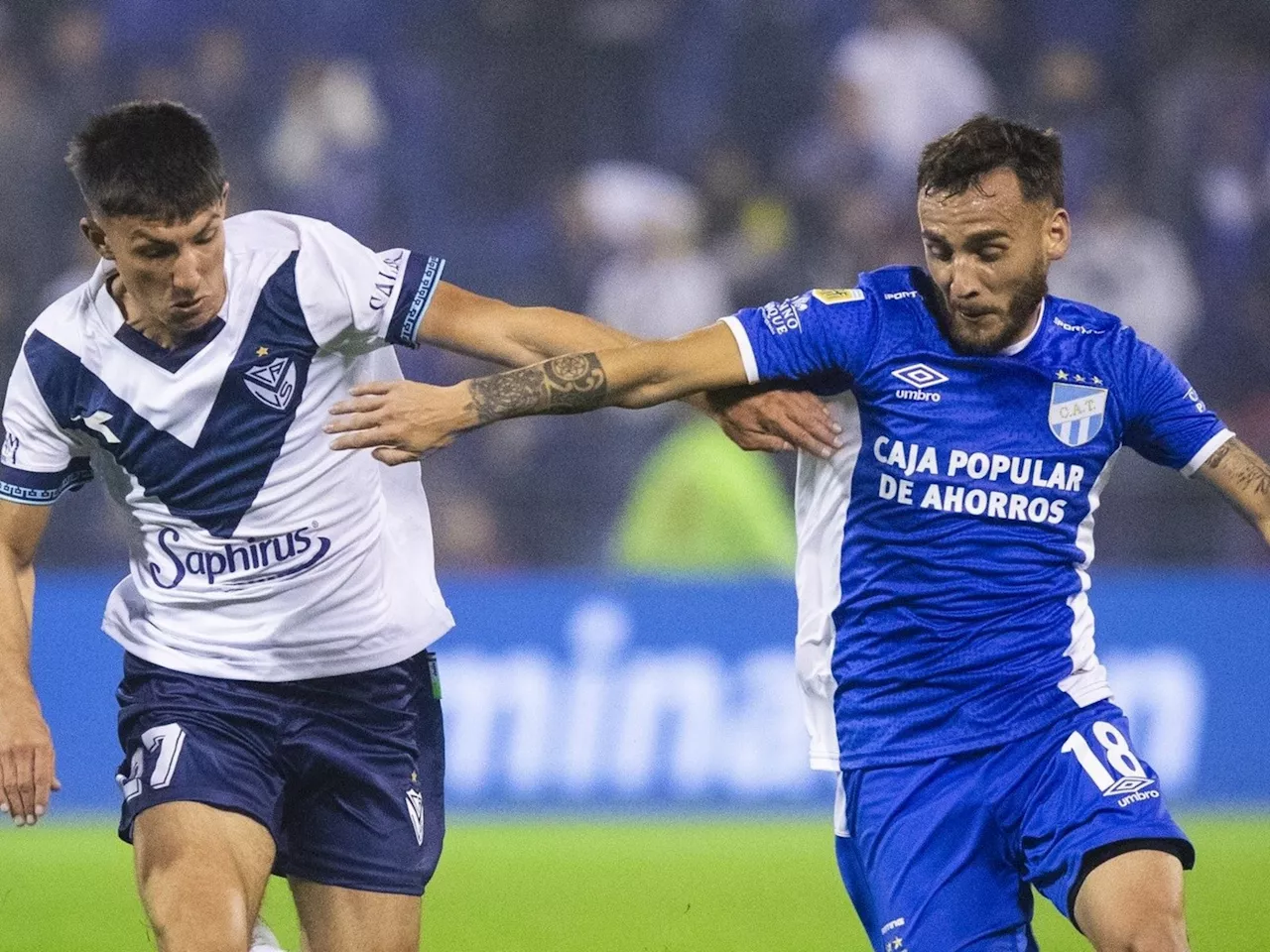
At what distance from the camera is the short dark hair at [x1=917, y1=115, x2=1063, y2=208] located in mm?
4168

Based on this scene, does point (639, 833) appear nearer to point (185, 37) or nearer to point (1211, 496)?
point (1211, 496)

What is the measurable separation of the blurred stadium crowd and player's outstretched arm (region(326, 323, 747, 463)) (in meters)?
6.54

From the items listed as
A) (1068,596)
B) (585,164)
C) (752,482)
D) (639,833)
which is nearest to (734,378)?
(1068,596)

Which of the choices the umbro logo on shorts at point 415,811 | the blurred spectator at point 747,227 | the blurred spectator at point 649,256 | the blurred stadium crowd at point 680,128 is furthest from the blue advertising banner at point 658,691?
the umbro logo on shorts at point 415,811

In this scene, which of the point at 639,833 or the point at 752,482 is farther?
the point at 752,482

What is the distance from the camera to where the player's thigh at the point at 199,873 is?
402 cm

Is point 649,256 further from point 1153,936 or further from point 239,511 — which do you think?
point 1153,936

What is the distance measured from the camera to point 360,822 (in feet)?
15.3

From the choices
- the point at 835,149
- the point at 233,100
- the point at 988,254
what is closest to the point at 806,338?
the point at 988,254

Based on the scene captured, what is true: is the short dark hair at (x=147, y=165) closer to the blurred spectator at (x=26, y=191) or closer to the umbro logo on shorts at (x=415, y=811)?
the umbro logo on shorts at (x=415, y=811)

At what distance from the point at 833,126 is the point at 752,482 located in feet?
8.95

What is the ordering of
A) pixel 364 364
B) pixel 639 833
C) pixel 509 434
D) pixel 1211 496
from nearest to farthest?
1. pixel 364 364
2. pixel 639 833
3. pixel 1211 496
4. pixel 509 434

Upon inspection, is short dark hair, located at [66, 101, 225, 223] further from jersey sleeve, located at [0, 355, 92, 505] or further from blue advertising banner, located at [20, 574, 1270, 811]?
blue advertising banner, located at [20, 574, 1270, 811]

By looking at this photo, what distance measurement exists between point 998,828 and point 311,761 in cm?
162
